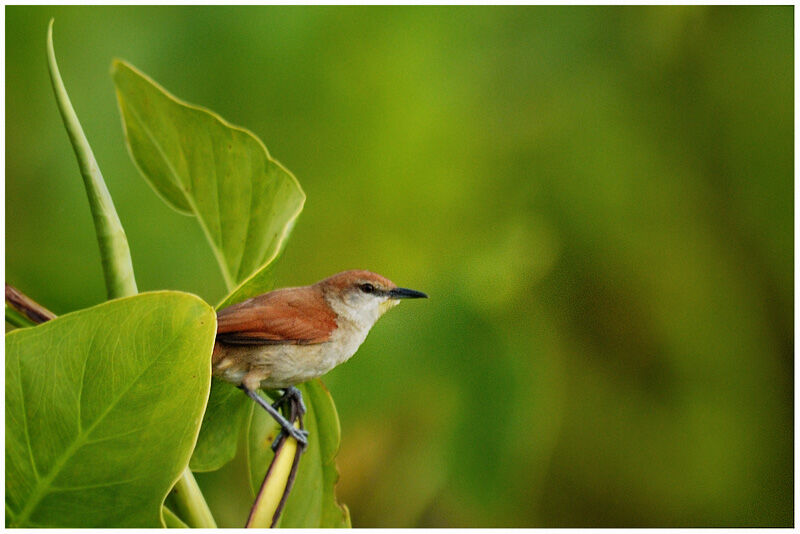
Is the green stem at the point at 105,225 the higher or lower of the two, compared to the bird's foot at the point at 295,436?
higher

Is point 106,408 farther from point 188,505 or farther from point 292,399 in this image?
point 292,399

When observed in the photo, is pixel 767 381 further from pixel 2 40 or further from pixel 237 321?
pixel 2 40

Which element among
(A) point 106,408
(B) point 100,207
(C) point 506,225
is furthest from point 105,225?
(C) point 506,225

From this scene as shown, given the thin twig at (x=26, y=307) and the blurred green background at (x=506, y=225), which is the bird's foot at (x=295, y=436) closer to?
the thin twig at (x=26, y=307)

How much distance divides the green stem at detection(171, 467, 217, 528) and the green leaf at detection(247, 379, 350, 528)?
136 mm

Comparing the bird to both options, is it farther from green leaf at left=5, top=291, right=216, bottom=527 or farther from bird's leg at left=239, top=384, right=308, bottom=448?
green leaf at left=5, top=291, right=216, bottom=527

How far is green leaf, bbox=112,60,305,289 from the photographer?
0.76 metres

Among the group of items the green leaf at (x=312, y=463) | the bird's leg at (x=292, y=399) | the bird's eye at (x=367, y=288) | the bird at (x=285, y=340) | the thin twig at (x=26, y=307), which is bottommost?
the green leaf at (x=312, y=463)

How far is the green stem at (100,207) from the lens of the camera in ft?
2.03

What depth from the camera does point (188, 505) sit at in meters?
0.67

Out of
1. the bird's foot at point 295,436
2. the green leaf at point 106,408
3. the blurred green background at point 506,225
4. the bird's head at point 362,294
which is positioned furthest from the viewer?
the blurred green background at point 506,225

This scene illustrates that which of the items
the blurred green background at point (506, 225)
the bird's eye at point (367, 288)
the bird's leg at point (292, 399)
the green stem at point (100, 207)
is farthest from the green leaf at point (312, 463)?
the blurred green background at point (506, 225)

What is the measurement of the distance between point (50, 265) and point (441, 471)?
76 cm

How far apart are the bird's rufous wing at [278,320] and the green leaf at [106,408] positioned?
140 mm
